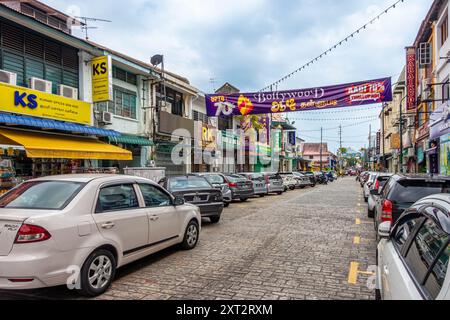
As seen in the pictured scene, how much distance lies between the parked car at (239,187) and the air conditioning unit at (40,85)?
8.44 m

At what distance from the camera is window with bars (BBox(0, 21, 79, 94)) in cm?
1198

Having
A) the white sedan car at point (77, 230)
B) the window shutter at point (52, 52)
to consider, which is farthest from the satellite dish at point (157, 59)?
the white sedan car at point (77, 230)

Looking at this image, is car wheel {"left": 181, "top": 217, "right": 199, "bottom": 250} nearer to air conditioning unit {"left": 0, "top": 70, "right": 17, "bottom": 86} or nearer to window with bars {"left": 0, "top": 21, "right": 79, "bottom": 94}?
air conditioning unit {"left": 0, "top": 70, "right": 17, "bottom": 86}

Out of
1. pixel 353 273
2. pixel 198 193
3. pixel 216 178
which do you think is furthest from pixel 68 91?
pixel 353 273

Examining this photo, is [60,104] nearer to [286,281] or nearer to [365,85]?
[286,281]

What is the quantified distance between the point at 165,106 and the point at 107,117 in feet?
18.0

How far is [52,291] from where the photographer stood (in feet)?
16.0

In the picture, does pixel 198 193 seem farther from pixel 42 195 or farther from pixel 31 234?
pixel 31 234

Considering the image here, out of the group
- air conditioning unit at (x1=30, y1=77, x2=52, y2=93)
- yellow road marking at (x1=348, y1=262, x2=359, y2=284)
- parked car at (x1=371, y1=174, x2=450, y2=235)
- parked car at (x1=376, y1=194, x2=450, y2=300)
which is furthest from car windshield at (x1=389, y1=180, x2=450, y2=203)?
air conditioning unit at (x1=30, y1=77, x2=52, y2=93)

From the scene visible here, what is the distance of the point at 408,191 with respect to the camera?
261 inches

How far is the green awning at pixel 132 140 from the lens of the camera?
1575 centimetres

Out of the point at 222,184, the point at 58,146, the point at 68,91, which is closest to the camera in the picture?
the point at 58,146
